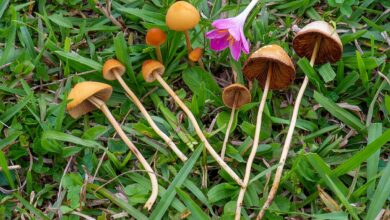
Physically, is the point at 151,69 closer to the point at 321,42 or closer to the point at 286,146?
the point at 286,146

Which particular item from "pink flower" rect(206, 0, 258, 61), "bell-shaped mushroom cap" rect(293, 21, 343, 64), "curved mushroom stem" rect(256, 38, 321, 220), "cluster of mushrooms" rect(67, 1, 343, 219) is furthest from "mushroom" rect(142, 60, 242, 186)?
"bell-shaped mushroom cap" rect(293, 21, 343, 64)

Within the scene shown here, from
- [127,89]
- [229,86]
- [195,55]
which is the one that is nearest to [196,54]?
[195,55]

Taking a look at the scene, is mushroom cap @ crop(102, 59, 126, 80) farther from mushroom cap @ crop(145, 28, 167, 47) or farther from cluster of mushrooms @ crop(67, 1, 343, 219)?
mushroom cap @ crop(145, 28, 167, 47)

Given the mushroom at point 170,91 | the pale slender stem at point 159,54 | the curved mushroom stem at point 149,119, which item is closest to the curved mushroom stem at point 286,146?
the mushroom at point 170,91

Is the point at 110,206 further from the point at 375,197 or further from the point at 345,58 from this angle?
the point at 345,58

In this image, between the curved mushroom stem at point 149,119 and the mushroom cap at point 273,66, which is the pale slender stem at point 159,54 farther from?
the mushroom cap at point 273,66
